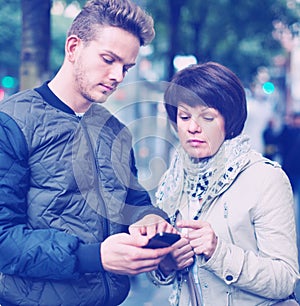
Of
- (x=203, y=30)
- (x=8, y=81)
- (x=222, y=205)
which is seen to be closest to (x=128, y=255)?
(x=222, y=205)

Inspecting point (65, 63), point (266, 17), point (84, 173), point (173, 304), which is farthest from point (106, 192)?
point (266, 17)

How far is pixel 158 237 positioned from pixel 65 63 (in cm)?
75

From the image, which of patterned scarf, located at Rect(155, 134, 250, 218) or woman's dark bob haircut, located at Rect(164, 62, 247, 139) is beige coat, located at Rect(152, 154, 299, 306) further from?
woman's dark bob haircut, located at Rect(164, 62, 247, 139)

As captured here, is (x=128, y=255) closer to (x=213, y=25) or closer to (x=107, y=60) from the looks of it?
(x=107, y=60)

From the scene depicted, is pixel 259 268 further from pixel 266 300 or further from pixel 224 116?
pixel 224 116

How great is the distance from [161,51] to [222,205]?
53.1 feet

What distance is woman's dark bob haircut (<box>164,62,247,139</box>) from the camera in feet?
8.87

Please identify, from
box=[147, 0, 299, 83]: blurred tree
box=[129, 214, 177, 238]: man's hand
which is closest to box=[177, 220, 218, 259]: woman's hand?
box=[129, 214, 177, 238]: man's hand

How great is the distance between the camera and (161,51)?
18.5 m

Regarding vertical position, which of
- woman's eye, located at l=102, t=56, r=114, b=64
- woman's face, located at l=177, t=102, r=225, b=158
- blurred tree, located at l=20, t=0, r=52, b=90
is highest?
blurred tree, located at l=20, t=0, r=52, b=90

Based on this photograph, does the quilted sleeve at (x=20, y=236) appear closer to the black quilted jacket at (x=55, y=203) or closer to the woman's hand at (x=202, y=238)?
the black quilted jacket at (x=55, y=203)

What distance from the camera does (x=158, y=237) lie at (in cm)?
219

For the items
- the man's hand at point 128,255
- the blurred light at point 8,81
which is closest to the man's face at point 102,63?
the man's hand at point 128,255

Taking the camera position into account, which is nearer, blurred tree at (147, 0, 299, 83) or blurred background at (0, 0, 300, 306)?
blurred background at (0, 0, 300, 306)
